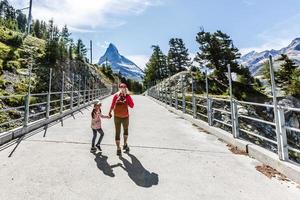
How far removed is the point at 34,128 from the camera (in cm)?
833

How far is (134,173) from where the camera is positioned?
434 cm

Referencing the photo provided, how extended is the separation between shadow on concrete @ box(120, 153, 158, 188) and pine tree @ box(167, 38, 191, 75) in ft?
241

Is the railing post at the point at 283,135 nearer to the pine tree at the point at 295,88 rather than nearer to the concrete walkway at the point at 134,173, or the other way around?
the concrete walkway at the point at 134,173

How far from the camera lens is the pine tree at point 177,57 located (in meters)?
77.4

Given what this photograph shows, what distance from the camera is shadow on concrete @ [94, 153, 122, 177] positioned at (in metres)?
4.36

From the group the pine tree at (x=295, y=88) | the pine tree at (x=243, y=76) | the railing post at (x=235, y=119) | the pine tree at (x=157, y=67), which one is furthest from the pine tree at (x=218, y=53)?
the railing post at (x=235, y=119)

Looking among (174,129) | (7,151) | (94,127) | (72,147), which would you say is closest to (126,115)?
(94,127)

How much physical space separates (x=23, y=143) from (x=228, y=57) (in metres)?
52.8

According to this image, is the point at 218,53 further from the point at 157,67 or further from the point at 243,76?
the point at 157,67

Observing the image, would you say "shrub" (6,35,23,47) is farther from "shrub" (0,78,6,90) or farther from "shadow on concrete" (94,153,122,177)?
"shadow on concrete" (94,153,122,177)

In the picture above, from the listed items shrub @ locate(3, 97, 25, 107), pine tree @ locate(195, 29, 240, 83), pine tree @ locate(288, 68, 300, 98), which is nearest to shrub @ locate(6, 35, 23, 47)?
shrub @ locate(3, 97, 25, 107)

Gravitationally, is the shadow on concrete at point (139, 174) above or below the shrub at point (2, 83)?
below

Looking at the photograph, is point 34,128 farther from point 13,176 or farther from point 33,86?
Result: point 33,86

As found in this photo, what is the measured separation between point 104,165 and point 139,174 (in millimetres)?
876
